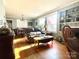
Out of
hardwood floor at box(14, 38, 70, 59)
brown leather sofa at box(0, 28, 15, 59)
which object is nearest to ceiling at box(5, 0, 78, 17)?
hardwood floor at box(14, 38, 70, 59)

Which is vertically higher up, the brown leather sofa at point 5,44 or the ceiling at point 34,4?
the ceiling at point 34,4

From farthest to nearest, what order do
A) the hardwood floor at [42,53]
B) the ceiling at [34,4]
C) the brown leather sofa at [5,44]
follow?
the ceiling at [34,4]
the hardwood floor at [42,53]
the brown leather sofa at [5,44]

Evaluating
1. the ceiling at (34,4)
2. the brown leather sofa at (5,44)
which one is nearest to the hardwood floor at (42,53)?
the brown leather sofa at (5,44)

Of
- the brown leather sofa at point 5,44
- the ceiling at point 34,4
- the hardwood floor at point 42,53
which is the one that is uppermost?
the ceiling at point 34,4

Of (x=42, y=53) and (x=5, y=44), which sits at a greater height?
(x=5, y=44)

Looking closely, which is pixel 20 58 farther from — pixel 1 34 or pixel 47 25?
pixel 47 25

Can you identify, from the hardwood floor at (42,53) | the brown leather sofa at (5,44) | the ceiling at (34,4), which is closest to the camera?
the brown leather sofa at (5,44)

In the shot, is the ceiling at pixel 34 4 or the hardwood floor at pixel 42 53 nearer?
the hardwood floor at pixel 42 53

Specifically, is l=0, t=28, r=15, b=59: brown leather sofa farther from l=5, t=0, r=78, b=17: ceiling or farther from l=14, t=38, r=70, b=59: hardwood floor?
l=5, t=0, r=78, b=17: ceiling

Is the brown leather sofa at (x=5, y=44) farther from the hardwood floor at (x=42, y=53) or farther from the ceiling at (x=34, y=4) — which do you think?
the ceiling at (x=34, y=4)

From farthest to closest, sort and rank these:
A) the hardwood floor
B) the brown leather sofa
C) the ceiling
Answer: the ceiling → the hardwood floor → the brown leather sofa

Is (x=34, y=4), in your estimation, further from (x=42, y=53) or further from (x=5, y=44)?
(x=5, y=44)

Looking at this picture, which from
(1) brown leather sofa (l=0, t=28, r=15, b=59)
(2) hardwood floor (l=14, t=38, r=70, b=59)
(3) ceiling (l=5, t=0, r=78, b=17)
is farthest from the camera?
(3) ceiling (l=5, t=0, r=78, b=17)

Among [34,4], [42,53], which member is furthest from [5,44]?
[34,4]
